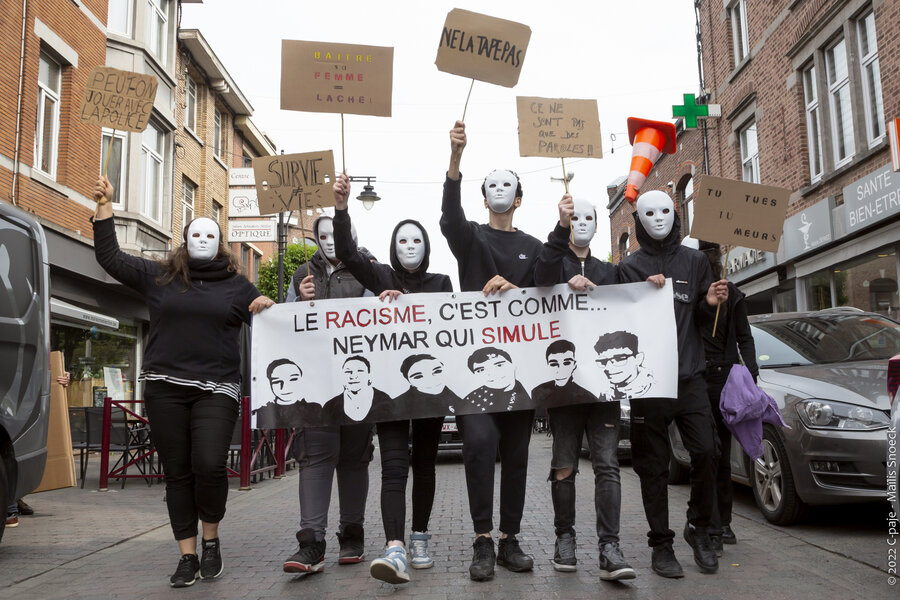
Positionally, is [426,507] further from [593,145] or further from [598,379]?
[593,145]

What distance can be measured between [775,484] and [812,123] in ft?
38.4

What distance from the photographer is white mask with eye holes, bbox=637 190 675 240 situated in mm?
4652

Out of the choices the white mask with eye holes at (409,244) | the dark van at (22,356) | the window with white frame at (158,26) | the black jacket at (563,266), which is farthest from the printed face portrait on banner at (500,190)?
the window with white frame at (158,26)

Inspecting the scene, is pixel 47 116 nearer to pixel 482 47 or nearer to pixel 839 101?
pixel 482 47

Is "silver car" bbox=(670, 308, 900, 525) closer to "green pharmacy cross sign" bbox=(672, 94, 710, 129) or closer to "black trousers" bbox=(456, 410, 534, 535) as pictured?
"black trousers" bbox=(456, 410, 534, 535)

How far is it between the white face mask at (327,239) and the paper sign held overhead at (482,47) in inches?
48.4

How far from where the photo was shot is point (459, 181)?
14.6 feet

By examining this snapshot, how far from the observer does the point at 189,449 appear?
14.8 feet

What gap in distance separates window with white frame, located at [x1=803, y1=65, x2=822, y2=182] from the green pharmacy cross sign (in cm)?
334

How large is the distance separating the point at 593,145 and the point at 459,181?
54.9 inches

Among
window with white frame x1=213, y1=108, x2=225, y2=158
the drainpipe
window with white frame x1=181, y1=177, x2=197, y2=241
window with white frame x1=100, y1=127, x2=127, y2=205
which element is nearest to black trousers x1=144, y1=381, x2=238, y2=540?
the drainpipe

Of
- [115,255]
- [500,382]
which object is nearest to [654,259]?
[500,382]

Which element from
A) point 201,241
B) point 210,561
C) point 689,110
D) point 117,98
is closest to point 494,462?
point 210,561

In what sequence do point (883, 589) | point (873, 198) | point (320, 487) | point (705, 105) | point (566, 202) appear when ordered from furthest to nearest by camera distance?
point (705, 105) → point (873, 198) → point (320, 487) → point (566, 202) → point (883, 589)
